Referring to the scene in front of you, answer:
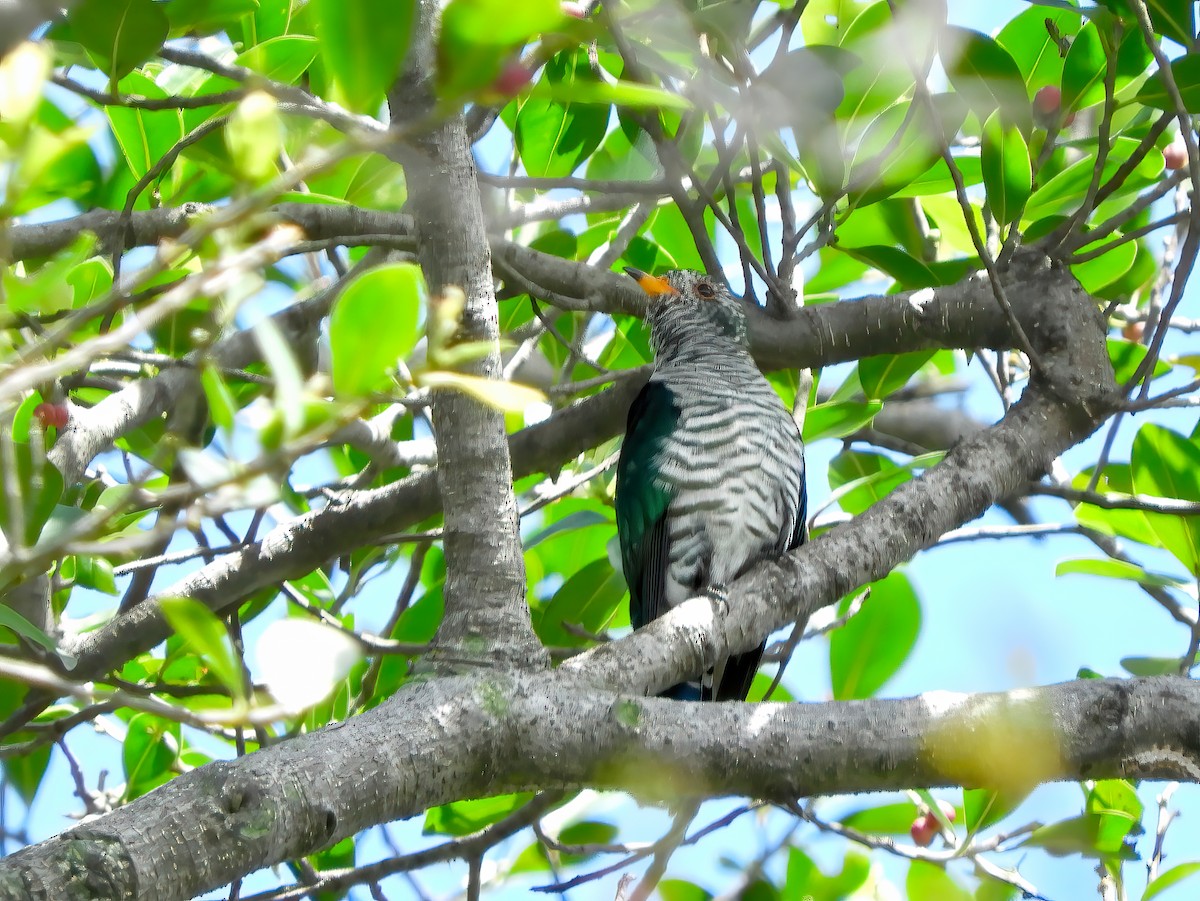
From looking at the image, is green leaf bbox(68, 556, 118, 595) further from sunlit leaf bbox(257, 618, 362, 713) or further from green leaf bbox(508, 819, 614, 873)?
sunlit leaf bbox(257, 618, 362, 713)

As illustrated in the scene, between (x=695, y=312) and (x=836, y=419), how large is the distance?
1.02 metres

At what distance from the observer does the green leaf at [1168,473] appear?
2.97 meters

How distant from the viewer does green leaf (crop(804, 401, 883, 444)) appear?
3.39 meters

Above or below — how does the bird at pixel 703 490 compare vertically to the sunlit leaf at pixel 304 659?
above

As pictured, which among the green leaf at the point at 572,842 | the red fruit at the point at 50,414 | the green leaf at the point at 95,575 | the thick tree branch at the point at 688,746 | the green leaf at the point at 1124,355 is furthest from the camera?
the green leaf at the point at 1124,355

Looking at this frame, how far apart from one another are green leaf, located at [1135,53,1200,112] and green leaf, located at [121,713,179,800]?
116 inches

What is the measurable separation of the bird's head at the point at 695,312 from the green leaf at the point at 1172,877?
2080 mm

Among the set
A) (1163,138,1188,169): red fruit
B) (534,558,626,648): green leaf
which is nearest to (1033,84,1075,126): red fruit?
(1163,138,1188,169): red fruit

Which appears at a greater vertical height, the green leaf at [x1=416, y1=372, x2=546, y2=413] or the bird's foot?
the bird's foot

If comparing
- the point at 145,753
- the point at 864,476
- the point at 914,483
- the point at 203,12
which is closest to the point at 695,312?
the point at 864,476

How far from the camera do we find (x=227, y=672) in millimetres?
917

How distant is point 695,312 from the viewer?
4.31m

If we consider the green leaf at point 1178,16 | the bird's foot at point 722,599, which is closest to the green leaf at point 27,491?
the bird's foot at point 722,599

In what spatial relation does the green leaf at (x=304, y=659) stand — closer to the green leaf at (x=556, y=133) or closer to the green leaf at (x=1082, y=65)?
the green leaf at (x=556, y=133)
